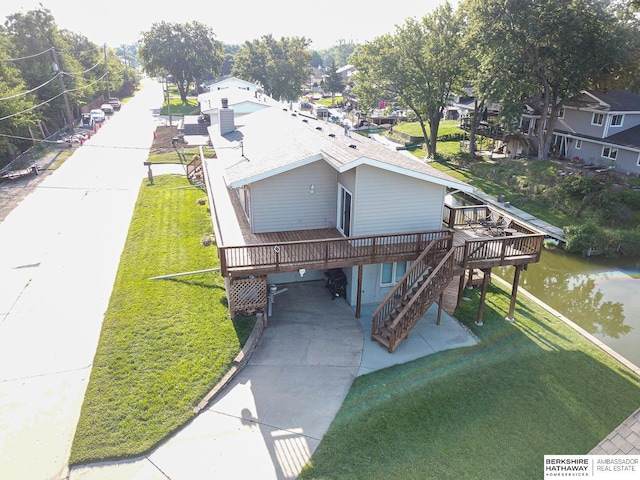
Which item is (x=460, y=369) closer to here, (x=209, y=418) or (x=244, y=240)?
(x=209, y=418)

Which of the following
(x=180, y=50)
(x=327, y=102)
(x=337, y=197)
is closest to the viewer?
(x=337, y=197)

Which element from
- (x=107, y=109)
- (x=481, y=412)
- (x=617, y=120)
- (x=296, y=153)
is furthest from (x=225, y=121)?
(x=107, y=109)

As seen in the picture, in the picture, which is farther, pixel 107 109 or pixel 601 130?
pixel 107 109

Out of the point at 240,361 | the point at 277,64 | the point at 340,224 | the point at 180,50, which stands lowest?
the point at 240,361

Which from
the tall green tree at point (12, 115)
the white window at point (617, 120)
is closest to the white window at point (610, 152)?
the white window at point (617, 120)

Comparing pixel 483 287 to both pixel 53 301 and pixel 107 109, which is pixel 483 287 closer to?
pixel 53 301

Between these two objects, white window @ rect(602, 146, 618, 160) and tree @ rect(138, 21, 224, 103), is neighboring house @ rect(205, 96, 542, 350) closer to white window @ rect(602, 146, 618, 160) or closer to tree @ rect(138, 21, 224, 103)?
white window @ rect(602, 146, 618, 160)
